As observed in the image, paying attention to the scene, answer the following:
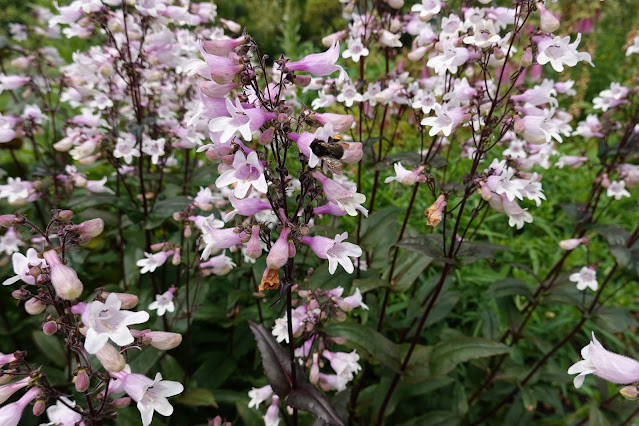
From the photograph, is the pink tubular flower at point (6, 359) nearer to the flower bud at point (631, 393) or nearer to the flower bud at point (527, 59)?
the flower bud at point (631, 393)

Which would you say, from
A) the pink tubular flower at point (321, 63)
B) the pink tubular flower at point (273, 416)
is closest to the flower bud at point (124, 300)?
the pink tubular flower at point (321, 63)

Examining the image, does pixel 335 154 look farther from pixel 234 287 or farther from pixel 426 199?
pixel 426 199

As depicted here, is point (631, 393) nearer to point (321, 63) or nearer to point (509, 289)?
point (321, 63)

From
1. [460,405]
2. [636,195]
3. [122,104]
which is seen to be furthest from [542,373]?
[122,104]

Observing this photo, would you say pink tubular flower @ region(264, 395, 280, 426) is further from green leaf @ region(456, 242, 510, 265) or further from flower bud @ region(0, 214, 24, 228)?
flower bud @ region(0, 214, 24, 228)

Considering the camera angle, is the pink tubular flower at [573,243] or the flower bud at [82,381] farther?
the pink tubular flower at [573,243]
